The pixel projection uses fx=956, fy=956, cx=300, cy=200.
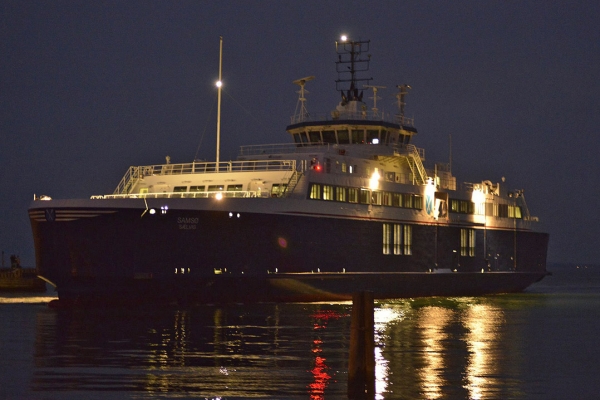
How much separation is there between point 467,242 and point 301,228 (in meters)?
16.6

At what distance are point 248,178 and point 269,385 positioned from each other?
24.0 m

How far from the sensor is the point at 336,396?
57.8 ft

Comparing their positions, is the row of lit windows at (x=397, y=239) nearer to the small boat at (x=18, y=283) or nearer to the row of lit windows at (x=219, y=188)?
the row of lit windows at (x=219, y=188)

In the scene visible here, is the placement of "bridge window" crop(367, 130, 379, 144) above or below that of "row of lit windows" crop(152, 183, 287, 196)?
above

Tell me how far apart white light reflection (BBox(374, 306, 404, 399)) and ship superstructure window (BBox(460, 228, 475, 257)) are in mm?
13668

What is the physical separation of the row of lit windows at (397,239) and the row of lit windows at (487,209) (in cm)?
501

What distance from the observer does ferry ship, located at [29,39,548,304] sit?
37.1 meters

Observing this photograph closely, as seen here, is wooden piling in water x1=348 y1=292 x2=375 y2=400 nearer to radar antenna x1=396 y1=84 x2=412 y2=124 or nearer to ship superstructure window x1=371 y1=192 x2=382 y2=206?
ship superstructure window x1=371 y1=192 x2=382 y2=206

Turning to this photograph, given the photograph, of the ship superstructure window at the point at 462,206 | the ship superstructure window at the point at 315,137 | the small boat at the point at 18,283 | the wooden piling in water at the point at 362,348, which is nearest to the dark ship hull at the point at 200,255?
the ship superstructure window at the point at 315,137

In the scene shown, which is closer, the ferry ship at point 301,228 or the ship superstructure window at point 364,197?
the ferry ship at point 301,228

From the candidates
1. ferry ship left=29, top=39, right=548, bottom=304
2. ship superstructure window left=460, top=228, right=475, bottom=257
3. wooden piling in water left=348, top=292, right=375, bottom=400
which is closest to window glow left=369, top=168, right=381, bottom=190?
ferry ship left=29, top=39, right=548, bottom=304

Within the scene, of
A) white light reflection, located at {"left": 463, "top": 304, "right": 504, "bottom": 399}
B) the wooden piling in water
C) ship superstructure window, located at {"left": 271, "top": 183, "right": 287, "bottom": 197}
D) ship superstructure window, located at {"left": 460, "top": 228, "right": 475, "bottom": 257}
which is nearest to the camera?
the wooden piling in water

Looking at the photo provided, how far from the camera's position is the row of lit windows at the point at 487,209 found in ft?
178

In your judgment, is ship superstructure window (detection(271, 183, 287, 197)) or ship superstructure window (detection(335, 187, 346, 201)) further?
ship superstructure window (detection(335, 187, 346, 201))
